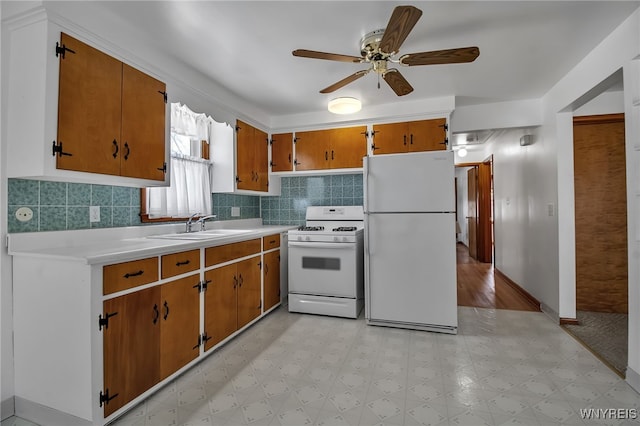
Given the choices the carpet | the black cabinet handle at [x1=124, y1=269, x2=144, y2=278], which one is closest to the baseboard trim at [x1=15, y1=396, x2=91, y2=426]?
the black cabinet handle at [x1=124, y1=269, x2=144, y2=278]

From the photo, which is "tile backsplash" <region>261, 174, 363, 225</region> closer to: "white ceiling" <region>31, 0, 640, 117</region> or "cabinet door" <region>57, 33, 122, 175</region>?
"white ceiling" <region>31, 0, 640, 117</region>

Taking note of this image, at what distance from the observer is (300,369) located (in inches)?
84.0

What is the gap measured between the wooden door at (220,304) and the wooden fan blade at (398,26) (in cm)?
194

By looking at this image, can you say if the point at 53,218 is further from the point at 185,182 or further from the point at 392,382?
the point at 392,382

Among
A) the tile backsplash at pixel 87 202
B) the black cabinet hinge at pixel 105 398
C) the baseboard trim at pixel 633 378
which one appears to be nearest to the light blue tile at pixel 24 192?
the tile backsplash at pixel 87 202

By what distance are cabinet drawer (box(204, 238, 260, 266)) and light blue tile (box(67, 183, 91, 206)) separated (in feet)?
2.75

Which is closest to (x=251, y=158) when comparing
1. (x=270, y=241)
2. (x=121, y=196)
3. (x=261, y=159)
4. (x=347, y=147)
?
(x=261, y=159)

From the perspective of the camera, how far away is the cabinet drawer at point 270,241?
3104 millimetres

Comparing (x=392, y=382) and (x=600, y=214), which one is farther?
(x=600, y=214)

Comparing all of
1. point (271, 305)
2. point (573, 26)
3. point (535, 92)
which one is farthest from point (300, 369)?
point (535, 92)

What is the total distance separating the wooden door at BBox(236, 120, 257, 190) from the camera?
3.34 meters

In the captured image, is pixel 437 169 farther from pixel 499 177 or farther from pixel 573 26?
pixel 499 177

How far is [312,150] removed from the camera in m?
3.85

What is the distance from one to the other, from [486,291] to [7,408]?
4592mm
